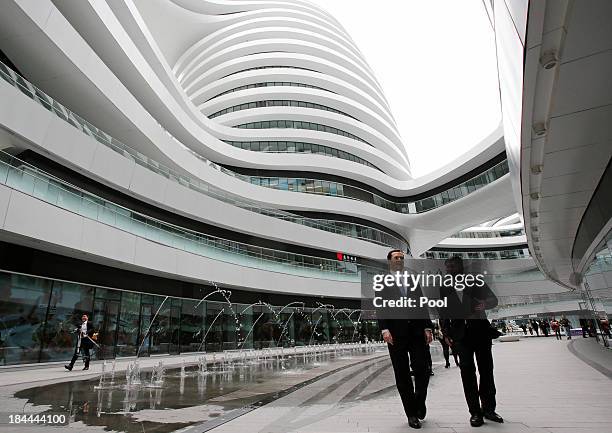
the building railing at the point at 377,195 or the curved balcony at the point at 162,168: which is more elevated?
the building railing at the point at 377,195

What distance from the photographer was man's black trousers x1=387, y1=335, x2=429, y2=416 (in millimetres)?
4168

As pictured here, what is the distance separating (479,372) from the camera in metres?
4.42

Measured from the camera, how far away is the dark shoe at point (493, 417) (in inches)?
160

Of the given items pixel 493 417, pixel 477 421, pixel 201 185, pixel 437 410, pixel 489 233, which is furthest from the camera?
pixel 489 233

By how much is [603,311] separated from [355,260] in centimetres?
2346

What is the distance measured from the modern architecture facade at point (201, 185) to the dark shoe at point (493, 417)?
14.4 ft

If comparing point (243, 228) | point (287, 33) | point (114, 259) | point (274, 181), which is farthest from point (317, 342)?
point (287, 33)

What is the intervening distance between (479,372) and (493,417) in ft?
1.59

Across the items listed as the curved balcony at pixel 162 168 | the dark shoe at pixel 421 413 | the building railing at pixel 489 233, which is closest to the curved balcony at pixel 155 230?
the curved balcony at pixel 162 168

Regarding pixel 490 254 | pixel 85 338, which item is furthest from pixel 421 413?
pixel 490 254

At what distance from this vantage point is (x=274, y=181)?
3800cm

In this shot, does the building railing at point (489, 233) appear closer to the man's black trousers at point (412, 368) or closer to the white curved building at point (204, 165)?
the white curved building at point (204, 165)

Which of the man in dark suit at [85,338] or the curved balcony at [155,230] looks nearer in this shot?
the man in dark suit at [85,338]

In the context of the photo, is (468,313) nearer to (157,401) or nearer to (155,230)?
(157,401)
